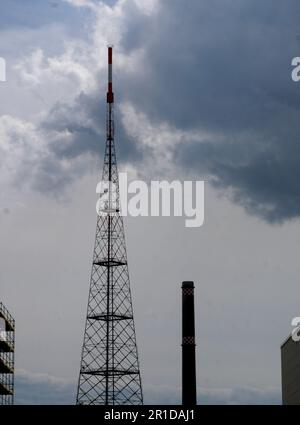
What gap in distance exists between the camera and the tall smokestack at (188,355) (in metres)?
110

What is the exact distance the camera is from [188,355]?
11150 cm

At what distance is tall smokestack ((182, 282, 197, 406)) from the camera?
361 feet

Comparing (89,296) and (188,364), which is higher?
(89,296)
